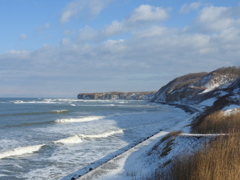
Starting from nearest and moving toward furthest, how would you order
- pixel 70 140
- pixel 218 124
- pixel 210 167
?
pixel 210 167 < pixel 218 124 < pixel 70 140

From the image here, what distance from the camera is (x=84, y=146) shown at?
1574 centimetres

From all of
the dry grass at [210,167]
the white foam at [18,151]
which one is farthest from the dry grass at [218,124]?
the white foam at [18,151]

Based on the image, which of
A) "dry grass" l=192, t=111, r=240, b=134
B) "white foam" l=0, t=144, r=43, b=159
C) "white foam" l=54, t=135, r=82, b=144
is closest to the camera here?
"dry grass" l=192, t=111, r=240, b=134

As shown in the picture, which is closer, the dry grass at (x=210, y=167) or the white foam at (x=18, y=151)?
the dry grass at (x=210, y=167)

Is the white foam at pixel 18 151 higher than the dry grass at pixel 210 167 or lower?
lower

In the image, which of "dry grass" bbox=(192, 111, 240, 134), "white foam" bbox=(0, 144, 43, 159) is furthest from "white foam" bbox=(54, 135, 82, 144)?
"dry grass" bbox=(192, 111, 240, 134)

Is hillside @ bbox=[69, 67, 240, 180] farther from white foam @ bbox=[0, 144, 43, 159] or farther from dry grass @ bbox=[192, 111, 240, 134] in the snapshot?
white foam @ bbox=[0, 144, 43, 159]

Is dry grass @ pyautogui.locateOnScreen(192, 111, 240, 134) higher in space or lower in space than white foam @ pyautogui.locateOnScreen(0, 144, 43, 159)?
higher

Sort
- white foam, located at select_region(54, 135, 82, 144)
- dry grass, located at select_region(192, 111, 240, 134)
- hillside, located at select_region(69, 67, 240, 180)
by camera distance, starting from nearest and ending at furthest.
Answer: hillside, located at select_region(69, 67, 240, 180), dry grass, located at select_region(192, 111, 240, 134), white foam, located at select_region(54, 135, 82, 144)

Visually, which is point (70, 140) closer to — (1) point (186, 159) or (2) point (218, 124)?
(2) point (218, 124)

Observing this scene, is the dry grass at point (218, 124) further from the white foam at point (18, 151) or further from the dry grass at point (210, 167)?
the white foam at point (18, 151)

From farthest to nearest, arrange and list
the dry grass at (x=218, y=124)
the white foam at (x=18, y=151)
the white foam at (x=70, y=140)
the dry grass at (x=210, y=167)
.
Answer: the white foam at (x=70, y=140), the white foam at (x=18, y=151), the dry grass at (x=218, y=124), the dry grass at (x=210, y=167)

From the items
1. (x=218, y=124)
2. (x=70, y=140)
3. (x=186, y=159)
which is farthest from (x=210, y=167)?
(x=70, y=140)

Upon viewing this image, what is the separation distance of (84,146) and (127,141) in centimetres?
310
